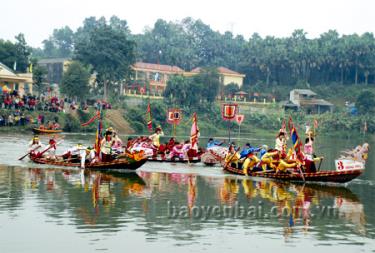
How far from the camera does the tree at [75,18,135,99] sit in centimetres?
9169

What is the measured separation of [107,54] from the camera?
90750 millimetres

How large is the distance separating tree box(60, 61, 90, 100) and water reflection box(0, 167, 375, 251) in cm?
4620

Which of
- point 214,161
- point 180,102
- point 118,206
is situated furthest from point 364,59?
point 118,206

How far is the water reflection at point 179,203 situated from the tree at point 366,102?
7120cm

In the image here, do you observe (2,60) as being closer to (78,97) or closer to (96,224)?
(78,97)

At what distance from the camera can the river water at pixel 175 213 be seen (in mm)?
19438

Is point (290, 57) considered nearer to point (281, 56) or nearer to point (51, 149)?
point (281, 56)

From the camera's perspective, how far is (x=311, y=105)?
111m

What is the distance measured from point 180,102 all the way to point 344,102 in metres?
30.4

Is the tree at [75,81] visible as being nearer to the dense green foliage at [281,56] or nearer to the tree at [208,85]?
the tree at [208,85]

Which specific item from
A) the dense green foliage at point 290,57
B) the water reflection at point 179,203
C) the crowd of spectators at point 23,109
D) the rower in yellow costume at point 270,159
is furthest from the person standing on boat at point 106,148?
the dense green foliage at point 290,57

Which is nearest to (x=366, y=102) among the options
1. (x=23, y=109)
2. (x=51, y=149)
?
(x=23, y=109)

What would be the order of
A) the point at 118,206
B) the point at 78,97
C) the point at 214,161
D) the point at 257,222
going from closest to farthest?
1. the point at 257,222
2. the point at 118,206
3. the point at 214,161
4. the point at 78,97

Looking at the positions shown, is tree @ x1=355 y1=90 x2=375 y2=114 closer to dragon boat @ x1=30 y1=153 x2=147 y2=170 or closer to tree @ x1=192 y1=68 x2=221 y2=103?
tree @ x1=192 y1=68 x2=221 y2=103
